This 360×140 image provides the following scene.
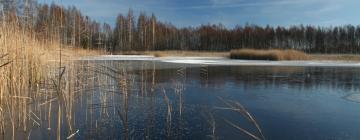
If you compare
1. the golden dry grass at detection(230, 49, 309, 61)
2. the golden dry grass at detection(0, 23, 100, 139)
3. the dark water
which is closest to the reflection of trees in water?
the dark water

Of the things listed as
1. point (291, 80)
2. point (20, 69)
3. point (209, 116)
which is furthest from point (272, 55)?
point (20, 69)

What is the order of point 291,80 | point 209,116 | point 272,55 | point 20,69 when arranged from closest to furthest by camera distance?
point 209,116 < point 20,69 < point 291,80 < point 272,55

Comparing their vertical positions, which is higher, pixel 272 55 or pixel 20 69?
pixel 272 55

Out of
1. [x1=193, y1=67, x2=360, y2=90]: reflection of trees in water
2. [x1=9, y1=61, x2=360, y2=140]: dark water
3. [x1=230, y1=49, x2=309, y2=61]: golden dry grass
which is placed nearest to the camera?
[x1=9, y1=61, x2=360, y2=140]: dark water

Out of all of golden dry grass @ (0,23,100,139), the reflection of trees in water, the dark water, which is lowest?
the dark water

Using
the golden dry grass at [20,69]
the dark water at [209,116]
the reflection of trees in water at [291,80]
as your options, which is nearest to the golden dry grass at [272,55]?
the reflection of trees in water at [291,80]

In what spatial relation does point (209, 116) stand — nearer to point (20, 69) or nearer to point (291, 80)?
point (20, 69)

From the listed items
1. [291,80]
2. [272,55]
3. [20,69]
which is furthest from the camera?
[272,55]

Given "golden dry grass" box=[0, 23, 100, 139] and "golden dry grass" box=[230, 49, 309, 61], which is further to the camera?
"golden dry grass" box=[230, 49, 309, 61]

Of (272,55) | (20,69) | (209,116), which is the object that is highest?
(272,55)

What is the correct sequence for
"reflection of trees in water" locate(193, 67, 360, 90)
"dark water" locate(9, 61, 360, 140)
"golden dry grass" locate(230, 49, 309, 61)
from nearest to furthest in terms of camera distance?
"dark water" locate(9, 61, 360, 140), "reflection of trees in water" locate(193, 67, 360, 90), "golden dry grass" locate(230, 49, 309, 61)

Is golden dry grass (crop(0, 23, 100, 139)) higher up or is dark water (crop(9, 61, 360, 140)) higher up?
golden dry grass (crop(0, 23, 100, 139))

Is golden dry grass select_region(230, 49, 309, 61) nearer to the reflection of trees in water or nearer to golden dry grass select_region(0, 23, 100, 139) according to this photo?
the reflection of trees in water

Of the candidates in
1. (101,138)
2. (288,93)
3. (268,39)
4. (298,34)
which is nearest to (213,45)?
(268,39)
